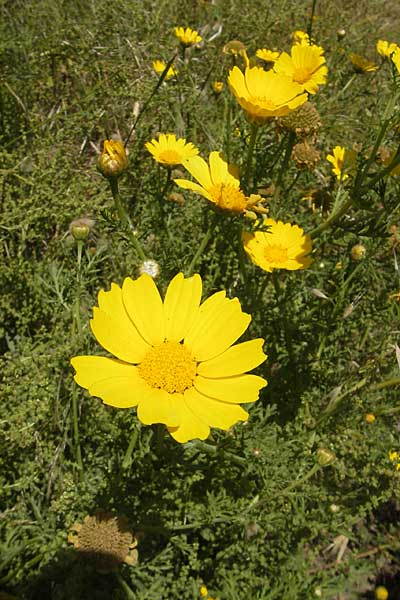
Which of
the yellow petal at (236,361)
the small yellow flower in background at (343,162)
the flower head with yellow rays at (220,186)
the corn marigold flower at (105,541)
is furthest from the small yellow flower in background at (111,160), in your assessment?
the corn marigold flower at (105,541)

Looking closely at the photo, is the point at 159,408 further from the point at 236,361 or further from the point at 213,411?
the point at 236,361

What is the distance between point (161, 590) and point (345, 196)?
1.51 metres

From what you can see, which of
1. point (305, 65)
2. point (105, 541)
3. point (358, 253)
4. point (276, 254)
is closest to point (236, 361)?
point (105, 541)

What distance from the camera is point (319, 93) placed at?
10.5ft

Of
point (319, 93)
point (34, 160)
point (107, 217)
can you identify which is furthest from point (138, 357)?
point (319, 93)

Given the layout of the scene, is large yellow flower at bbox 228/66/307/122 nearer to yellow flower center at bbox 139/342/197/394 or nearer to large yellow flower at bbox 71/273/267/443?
large yellow flower at bbox 71/273/267/443

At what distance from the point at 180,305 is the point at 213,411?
0.35 meters

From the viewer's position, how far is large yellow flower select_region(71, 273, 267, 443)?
Result: 119cm

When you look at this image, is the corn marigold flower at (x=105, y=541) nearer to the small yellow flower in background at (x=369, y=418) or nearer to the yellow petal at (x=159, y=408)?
the yellow petal at (x=159, y=408)

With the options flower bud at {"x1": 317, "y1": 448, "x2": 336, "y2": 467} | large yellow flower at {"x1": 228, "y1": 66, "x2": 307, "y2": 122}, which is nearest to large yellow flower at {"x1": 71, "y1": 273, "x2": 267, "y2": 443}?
flower bud at {"x1": 317, "y1": 448, "x2": 336, "y2": 467}

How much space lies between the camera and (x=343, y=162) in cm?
201

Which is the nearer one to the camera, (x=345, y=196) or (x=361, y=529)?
(x=345, y=196)

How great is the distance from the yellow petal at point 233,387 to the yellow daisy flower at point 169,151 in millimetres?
1191

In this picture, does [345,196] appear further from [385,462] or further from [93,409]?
[93,409]
